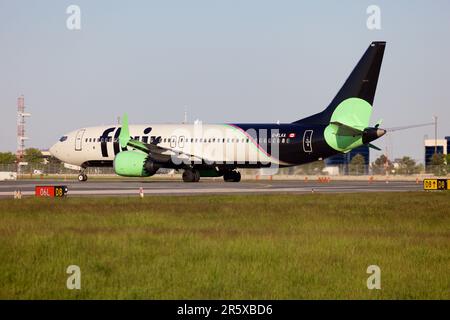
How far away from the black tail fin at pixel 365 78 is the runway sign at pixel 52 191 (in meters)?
23.6

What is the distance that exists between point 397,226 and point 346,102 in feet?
94.4

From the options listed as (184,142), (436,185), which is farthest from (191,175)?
(436,185)

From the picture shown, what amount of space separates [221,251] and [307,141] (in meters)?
36.4

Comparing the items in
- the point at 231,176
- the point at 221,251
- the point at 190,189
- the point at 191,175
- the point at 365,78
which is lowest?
the point at 221,251

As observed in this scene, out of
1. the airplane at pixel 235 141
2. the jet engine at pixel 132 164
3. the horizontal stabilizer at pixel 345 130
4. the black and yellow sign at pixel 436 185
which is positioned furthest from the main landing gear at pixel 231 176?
the black and yellow sign at pixel 436 185

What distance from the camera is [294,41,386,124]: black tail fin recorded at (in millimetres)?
50594

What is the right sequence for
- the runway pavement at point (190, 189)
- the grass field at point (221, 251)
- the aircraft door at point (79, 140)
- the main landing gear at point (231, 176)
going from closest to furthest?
the grass field at point (221, 251), the runway pavement at point (190, 189), the main landing gear at point (231, 176), the aircraft door at point (79, 140)

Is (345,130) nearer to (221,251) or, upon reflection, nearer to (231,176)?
(231,176)

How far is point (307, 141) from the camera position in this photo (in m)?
53.6

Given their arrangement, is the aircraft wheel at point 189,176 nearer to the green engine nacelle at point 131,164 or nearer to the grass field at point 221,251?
the green engine nacelle at point 131,164

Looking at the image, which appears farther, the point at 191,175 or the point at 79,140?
the point at 79,140

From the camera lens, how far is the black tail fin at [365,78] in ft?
166
